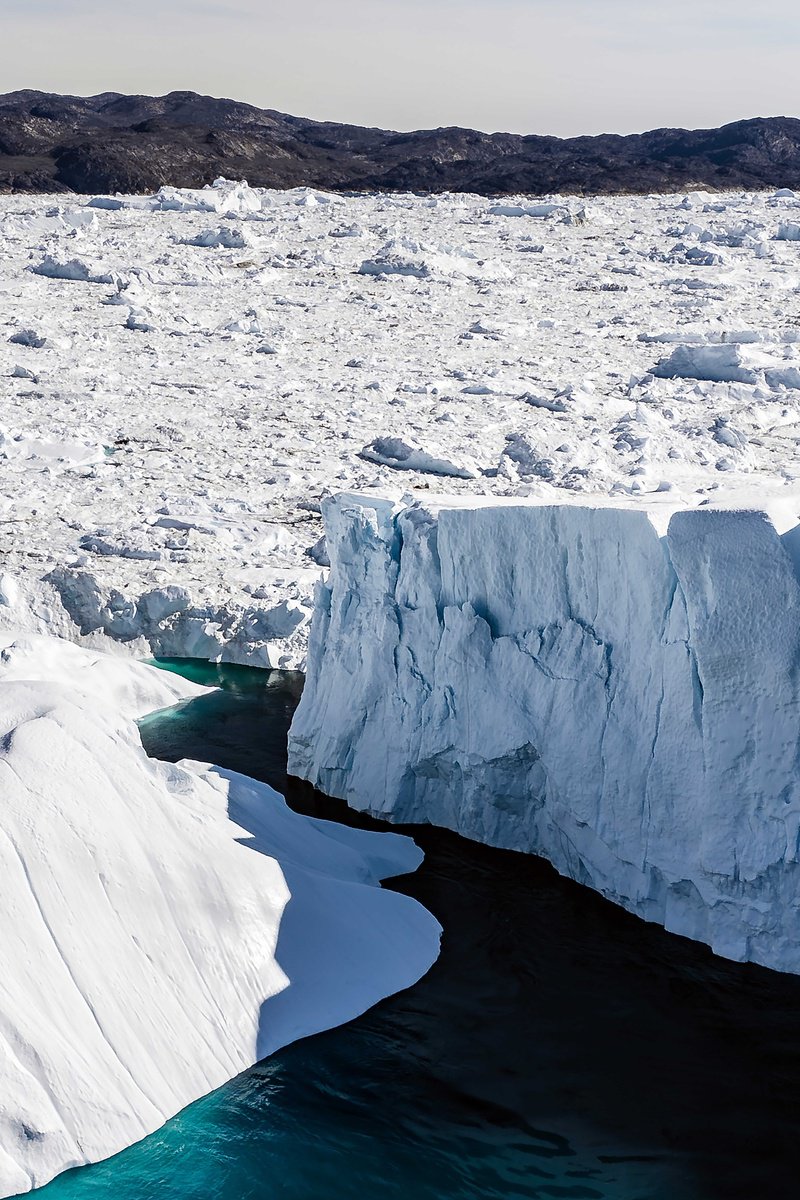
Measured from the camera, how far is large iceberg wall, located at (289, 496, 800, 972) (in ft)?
24.1

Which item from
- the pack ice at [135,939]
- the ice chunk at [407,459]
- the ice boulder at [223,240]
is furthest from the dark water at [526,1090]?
the ice boulder at [223,240]

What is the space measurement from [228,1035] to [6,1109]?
4.11 ft

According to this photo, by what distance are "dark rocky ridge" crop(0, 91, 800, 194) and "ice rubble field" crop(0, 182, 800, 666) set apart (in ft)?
33.7

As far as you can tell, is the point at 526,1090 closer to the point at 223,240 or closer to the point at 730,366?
the point at 730,366

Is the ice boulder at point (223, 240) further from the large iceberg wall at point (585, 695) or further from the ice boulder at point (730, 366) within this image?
the large iceberg wall at point (585, 695)

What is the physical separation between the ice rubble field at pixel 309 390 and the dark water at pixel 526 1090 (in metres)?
2.76

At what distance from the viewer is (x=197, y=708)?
10969 mm

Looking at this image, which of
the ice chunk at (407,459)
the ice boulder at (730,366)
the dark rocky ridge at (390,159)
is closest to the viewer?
the ice chunk at (407,459)

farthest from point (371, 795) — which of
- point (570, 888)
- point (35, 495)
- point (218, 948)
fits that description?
point (35, 495)

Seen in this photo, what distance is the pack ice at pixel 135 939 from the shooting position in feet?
19.4

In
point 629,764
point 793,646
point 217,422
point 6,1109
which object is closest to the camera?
point 6,1109

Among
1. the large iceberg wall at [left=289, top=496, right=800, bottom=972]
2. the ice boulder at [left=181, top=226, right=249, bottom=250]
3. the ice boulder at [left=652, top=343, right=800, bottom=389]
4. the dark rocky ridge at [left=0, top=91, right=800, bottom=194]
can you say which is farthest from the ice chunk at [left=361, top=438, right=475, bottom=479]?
the dark rocky ridge at [left=0, top=91, right=800, bottom=194]

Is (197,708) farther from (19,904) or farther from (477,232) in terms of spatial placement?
(477,232)

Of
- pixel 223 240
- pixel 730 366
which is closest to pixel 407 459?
pixel 730 366
